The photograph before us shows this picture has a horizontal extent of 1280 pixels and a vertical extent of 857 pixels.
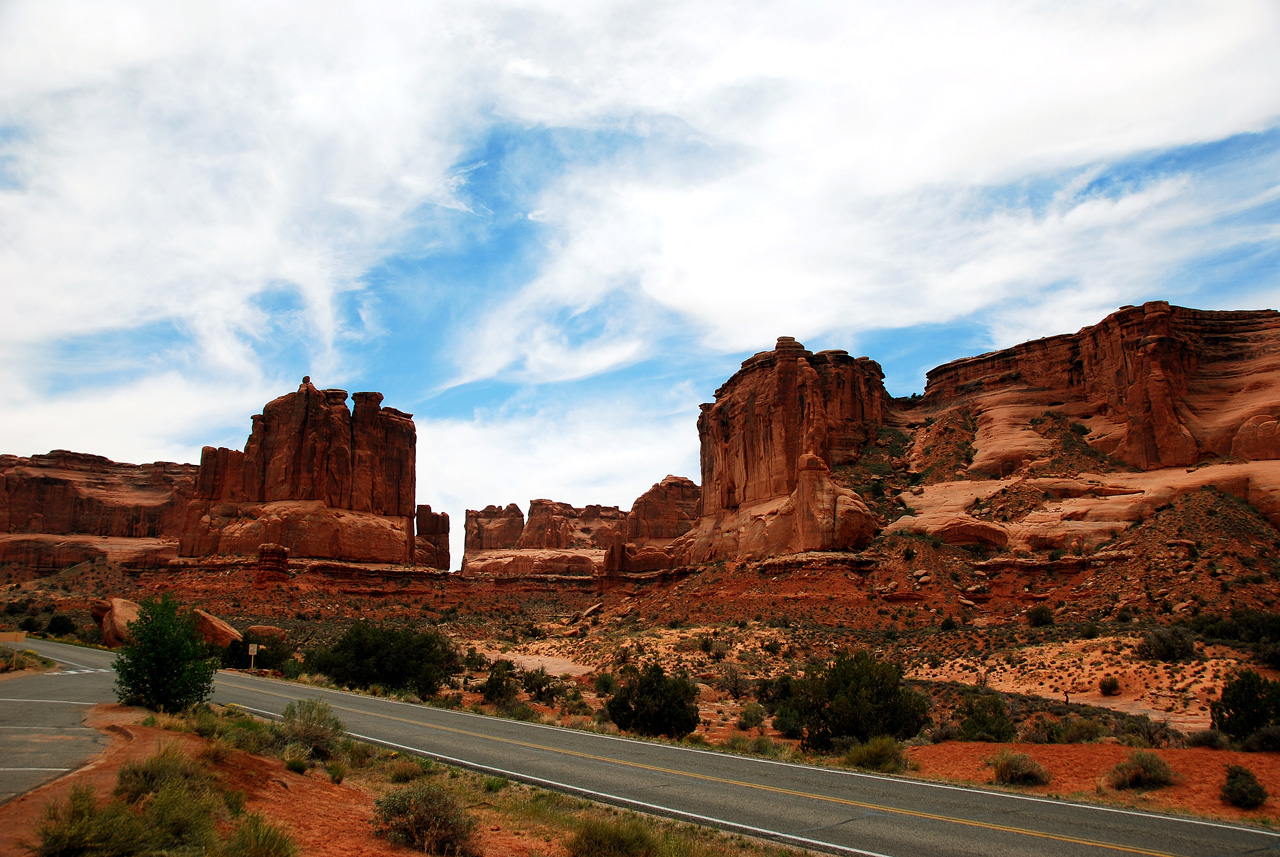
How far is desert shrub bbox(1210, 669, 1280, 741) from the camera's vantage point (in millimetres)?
15797

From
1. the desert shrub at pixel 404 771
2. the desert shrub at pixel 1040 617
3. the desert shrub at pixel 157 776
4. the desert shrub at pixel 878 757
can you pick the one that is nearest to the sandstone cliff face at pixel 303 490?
the desert shrub at pixel 1040 617

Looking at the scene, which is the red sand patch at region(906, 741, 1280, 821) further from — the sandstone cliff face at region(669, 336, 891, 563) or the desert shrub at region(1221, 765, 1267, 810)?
the sandstone cliff face at region(669, 336, 891, 563)

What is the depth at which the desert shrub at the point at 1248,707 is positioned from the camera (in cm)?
1580

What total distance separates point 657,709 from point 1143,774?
39.2 feet

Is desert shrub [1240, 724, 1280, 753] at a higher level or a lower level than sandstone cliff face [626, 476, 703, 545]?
lower

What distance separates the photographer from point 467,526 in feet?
498

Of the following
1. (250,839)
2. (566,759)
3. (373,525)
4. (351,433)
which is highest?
(351,433)

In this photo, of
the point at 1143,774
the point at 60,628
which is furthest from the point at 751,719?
the point at 60,628

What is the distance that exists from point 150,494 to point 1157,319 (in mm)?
118865

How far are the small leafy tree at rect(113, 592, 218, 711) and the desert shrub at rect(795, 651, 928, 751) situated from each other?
14.1m

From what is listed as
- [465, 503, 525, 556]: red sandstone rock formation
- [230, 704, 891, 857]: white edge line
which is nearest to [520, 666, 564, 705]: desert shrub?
[230, 704, 891, 857]: white edge line

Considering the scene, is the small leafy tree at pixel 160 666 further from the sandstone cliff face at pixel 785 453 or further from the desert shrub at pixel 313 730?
the sandstone cliff face at pixel 785 453

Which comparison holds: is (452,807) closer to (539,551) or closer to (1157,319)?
(1157,319)

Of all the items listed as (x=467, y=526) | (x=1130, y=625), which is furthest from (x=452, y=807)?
(x=467, y=526)
